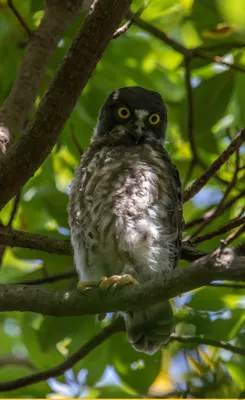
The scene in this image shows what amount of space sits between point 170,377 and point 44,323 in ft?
2.39

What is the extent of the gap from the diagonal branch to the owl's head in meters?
1.35

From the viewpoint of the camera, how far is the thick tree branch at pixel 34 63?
12.7 feet

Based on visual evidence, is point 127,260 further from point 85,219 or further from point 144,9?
point 144,9

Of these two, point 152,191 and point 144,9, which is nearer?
point 152,191

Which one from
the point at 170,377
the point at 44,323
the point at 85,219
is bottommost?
the point at 170,377

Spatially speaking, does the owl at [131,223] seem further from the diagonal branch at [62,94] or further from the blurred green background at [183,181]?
the diagonal branch at [62,94]

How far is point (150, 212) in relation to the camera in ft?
12.5

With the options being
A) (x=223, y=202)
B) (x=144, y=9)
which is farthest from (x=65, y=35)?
(x=223, y=202)

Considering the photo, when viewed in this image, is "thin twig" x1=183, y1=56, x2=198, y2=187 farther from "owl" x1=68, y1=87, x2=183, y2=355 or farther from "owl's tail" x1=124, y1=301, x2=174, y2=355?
"owl's tail" x1=124, y1=301, x2=174, y2=355

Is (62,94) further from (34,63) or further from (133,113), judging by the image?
(133,113)

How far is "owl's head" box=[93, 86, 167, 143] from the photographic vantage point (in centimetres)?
441

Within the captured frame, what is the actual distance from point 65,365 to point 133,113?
1.70 meters

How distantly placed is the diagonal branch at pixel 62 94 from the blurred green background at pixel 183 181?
2.82ft

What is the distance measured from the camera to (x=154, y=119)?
4562mm
